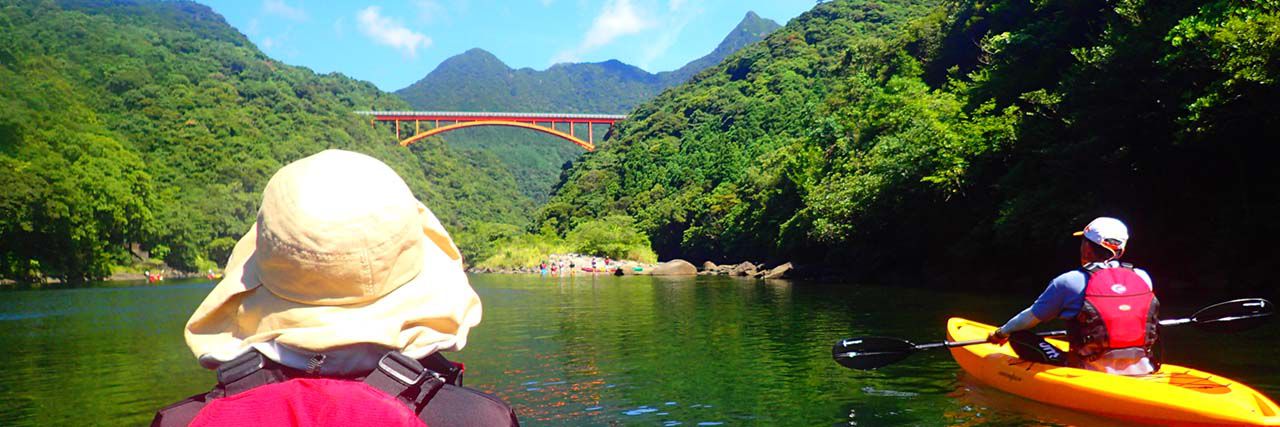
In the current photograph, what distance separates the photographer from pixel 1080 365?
8234 millimetres

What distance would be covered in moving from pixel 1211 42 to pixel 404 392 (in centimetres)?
1865

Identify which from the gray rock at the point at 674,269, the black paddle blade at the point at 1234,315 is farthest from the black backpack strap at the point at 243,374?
the gray rock at the point at 674,269

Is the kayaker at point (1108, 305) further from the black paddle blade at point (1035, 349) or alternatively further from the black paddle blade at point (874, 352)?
the black paddle blade at point (874, 352)

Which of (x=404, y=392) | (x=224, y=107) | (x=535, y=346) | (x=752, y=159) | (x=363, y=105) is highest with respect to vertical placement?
(x=363, y=105)

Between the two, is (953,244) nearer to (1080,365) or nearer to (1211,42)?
(1211,42)

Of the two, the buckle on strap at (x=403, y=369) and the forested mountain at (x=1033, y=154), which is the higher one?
the forested mountain at (x=1033, y=154)

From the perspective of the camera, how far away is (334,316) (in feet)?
4.86

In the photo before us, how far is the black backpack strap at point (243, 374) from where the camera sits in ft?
4.65

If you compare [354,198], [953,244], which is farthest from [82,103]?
[354,198]

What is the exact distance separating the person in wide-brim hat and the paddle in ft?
27.3

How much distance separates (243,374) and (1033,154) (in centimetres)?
2673

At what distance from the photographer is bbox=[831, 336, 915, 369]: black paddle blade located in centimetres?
952

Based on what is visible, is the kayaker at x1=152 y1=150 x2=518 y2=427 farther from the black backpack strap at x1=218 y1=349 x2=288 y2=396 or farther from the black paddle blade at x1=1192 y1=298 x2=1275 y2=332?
the black paddle blade at x1=1192 y1=298 x2=1275 y2=332

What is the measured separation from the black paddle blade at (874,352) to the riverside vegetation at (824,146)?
1013cm
